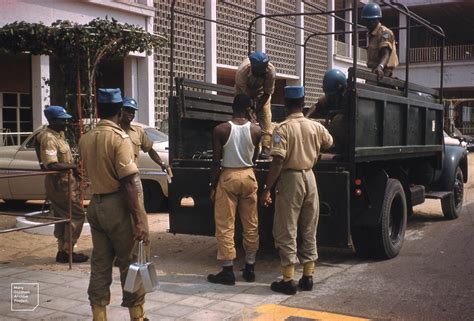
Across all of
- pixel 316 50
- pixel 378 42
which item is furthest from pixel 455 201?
pixel 316 50

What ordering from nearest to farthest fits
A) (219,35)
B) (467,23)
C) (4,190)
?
(4,190), (219,35), (467,23)

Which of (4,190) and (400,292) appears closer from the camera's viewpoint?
(400,292)

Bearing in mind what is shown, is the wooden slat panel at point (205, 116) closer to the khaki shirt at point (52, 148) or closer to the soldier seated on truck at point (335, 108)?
the soldier seated on truck at point (335, 108)

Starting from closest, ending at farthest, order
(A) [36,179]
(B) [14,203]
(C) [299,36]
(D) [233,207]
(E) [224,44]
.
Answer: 1. (D) [233,207]
2. (A) [36,179]
3. (B) [14,203]
4. (E) [224,44]
5. (C) [299,36]

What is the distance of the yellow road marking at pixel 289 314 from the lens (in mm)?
4785

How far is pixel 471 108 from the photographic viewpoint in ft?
102

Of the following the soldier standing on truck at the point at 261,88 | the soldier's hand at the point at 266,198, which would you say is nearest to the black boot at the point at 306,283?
the soldier's hand at the point at 266,198

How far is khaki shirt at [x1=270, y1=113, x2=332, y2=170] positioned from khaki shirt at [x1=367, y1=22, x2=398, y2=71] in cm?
268

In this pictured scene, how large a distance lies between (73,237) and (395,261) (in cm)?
384

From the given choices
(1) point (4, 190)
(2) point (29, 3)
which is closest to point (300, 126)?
(1) point (4, 190)

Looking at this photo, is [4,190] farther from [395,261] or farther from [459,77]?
[459,77]

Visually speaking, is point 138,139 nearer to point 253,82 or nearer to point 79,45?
point 253,82

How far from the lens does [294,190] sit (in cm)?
549

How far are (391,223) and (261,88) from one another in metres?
2.32
